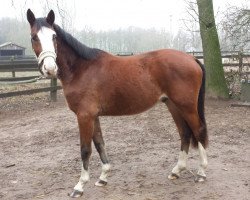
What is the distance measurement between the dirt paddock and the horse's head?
1414 millimetres

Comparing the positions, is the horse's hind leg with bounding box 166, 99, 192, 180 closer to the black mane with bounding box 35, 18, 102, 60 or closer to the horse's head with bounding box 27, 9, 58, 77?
the black mane with bounding box 35, 18, 102, 60

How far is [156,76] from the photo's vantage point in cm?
402

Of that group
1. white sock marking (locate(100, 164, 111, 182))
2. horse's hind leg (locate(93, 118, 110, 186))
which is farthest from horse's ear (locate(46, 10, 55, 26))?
→ white sock marking (locate(100, 164, 111, 182))

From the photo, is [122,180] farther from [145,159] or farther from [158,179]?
[145,159]

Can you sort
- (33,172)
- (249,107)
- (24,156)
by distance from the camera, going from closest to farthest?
(33,172) < (24,156) < (249,107)

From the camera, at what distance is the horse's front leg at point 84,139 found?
3807 millimetres

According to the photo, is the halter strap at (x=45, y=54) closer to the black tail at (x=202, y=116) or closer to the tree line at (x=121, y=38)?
the black tail at (x=202, y=116)

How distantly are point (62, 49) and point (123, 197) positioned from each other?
1741mm

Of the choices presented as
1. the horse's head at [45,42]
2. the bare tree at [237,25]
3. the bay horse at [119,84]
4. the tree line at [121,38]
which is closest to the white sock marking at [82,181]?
the bay horse at [119,84]

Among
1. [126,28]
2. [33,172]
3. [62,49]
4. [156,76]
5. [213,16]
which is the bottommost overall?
[33,172]

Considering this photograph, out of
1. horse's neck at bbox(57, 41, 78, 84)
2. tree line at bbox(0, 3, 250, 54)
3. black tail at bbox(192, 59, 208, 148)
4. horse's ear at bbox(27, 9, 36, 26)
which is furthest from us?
tree line at bbox(0, 3, 250, 54)

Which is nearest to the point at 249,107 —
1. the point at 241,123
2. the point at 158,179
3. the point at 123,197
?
the point at 241,123

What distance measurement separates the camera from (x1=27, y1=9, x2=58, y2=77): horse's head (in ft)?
11.5

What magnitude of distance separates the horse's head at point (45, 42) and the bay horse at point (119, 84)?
13cm
